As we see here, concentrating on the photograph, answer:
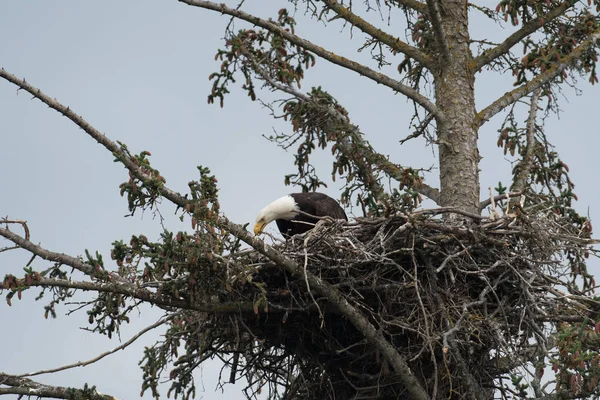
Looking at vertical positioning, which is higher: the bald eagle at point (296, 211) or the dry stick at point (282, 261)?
the bald eagle at point (296, 211)

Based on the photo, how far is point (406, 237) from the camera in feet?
26.0

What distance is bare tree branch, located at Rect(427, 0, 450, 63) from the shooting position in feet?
32.4

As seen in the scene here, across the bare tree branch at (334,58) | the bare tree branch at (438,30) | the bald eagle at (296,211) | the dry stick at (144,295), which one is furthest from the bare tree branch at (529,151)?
the dry stick at (144,295)

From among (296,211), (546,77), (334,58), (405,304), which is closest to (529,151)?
(546,77)

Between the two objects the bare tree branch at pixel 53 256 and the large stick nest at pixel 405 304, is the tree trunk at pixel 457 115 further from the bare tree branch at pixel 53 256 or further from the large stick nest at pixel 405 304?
the bare tree branch at pixel 53 256

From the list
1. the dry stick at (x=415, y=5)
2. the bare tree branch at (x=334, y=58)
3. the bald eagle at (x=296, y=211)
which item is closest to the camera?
the bare tree branch at (x=334, y=58)

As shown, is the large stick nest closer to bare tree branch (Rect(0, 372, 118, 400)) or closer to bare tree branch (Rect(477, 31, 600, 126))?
bare tree branch (Rect(0, 372, 118, 400))

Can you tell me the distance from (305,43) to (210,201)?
399cm

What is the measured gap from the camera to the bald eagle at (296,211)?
10391 mm

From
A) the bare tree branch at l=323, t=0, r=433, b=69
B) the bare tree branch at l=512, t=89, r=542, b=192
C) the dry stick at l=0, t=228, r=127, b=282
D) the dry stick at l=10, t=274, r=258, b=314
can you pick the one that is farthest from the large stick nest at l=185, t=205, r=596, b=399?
the bare tree branch at l=323, t=0, r=433, b=69

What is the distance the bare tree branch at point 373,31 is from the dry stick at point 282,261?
360 cm

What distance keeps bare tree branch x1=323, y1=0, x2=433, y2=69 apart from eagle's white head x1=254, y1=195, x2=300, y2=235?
71.9 inches

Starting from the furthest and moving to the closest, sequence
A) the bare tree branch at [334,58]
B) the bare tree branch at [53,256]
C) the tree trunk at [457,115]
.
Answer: the bare tree branch at [334,58] < the tree trunk at [457,115] < the bare tree branch at [53,256]

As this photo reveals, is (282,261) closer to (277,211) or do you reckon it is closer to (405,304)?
(405,304)
